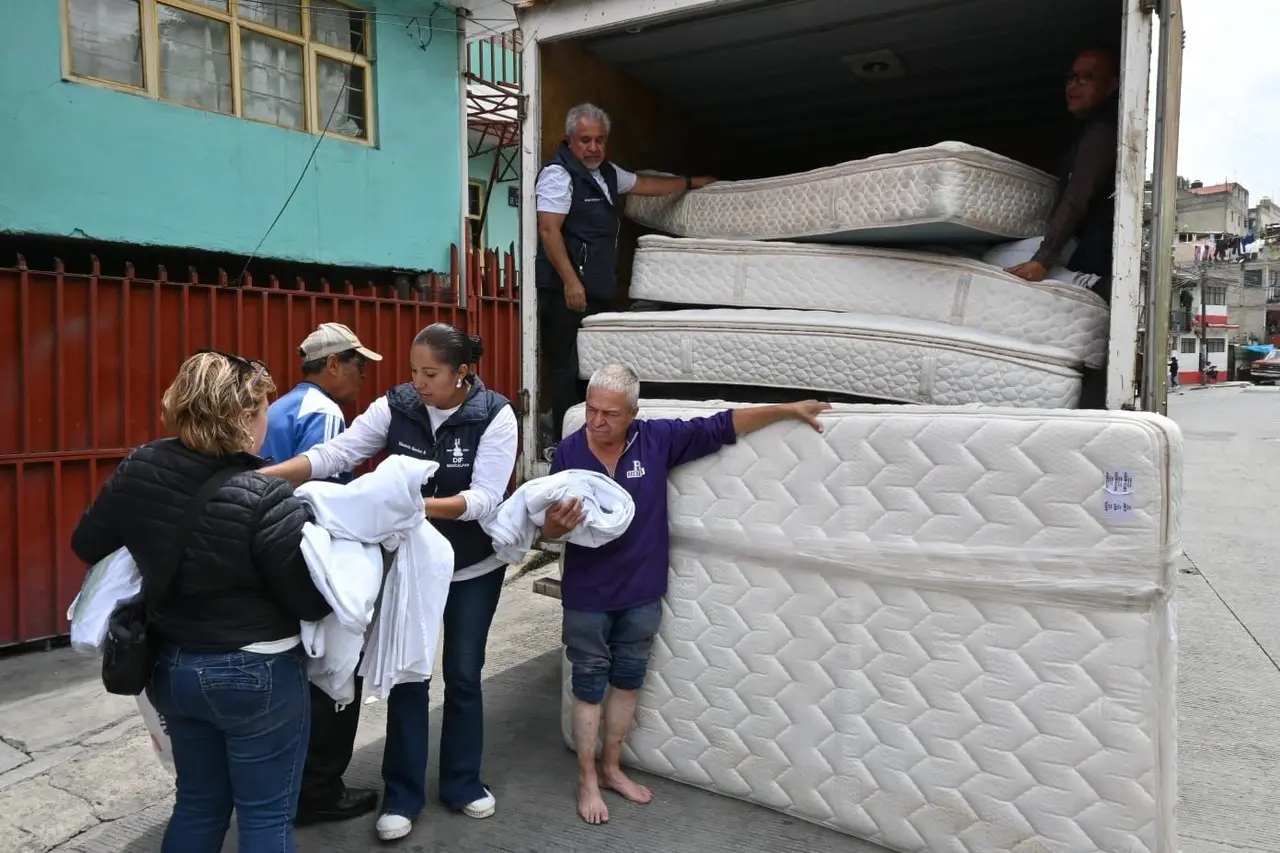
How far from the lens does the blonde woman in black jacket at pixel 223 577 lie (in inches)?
70.0

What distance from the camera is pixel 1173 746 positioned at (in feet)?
6.49

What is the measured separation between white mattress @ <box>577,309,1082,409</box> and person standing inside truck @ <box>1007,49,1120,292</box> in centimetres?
38

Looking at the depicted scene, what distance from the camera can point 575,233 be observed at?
317 centimetres

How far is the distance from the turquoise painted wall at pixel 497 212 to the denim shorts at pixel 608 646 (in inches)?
351

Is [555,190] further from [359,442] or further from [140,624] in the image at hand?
[140,624]

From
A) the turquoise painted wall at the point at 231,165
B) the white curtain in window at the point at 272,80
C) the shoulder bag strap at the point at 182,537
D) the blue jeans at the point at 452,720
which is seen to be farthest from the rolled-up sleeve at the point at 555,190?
the white curtain in window at the point at 272,80

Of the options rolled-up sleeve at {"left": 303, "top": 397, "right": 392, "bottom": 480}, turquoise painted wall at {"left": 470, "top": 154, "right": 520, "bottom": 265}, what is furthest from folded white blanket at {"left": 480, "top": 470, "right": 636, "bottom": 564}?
turquoise painted wall at {"left": 470, "top": 154, "right": 520, "bottom": 265}

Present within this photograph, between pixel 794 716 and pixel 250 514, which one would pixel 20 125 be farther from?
pixel 794 716

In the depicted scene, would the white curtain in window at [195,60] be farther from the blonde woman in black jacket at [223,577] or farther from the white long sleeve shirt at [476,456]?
the blonde woman in black jacket at [223,577]

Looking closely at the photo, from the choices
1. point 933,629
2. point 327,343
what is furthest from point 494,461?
point 933,629

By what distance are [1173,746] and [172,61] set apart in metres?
6.42

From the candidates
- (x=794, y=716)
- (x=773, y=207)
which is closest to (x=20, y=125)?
(x=773, y=207)

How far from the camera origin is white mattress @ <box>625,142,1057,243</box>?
2.54 metres

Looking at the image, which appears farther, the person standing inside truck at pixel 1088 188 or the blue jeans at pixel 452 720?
the person standing inside truck at pixel 1088 188
